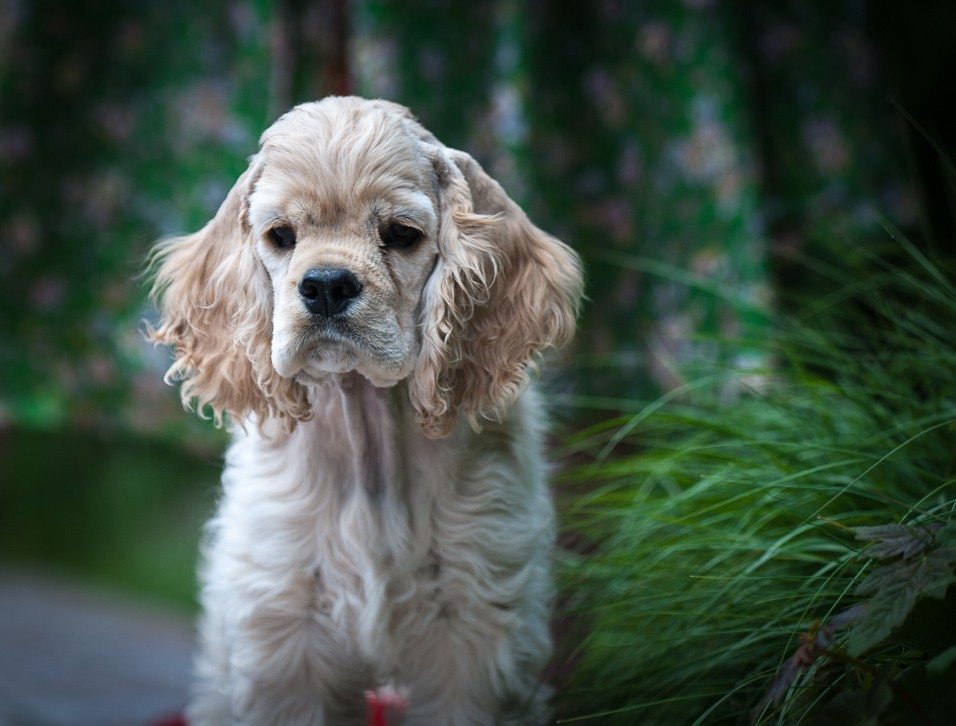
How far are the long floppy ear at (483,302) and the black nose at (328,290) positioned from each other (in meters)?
0.20

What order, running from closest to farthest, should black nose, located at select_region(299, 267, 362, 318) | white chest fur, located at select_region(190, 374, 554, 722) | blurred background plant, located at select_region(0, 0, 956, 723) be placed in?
1. black nose, located at select_region(299, 267, 362, 318)
2. white chest fur, located at select_region(190, 374, 554, 722)
3. blurred background plant, located at select_region(0, 0, 956, 723)

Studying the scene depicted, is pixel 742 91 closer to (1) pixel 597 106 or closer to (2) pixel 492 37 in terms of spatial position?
(1) pixel 597 106

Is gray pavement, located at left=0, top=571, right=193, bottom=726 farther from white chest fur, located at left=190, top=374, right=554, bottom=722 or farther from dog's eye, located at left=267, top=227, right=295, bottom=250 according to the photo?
dog's eye, located at left=267, top=227, right=295, bottom=250

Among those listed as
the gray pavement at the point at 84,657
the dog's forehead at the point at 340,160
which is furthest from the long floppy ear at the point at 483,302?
the gray pavement at the point at 84,657

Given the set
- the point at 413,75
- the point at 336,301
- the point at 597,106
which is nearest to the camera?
the point at 336,301

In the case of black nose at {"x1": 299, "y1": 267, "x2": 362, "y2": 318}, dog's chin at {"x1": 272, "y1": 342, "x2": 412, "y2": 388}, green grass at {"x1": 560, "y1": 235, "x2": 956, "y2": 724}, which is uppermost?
black nose at {"x1": 299, "y1": 267, "x2": 362, "y2": 318}

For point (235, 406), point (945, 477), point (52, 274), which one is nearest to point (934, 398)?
point (945, 477)

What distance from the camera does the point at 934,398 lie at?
7.08 ft

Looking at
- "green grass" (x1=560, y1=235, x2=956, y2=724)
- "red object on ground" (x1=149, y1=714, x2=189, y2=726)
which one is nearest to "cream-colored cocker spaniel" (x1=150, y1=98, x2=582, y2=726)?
"green grass" (x1=560, y1=235, x2=956, y2=724)

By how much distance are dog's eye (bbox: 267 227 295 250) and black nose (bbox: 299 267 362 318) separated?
15 centimetres

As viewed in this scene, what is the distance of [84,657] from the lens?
395 centimetres

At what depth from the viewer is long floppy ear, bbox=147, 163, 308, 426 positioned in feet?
6.02

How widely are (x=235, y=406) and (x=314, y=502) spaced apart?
0.24 meters

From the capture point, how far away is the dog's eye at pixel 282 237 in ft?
5.77
